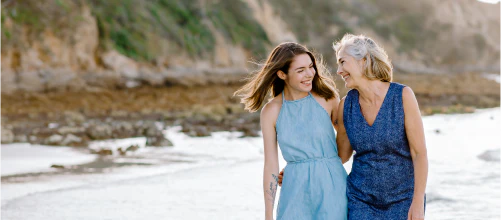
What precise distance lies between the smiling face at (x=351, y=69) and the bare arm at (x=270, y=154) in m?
0.56

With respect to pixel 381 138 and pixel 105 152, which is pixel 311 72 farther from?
pixel 105 152

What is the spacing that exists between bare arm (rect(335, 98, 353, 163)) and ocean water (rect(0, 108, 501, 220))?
2.79 m

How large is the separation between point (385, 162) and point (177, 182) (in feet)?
18.4

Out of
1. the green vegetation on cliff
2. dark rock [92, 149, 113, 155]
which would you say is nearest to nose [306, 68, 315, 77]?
dark rock [92, 149, 113, 155]

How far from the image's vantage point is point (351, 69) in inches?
139

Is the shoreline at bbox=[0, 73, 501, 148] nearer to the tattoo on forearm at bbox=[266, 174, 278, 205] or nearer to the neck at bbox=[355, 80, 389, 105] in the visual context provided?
the tattoo on forearm at bbox=[266, 174, 278, 205]

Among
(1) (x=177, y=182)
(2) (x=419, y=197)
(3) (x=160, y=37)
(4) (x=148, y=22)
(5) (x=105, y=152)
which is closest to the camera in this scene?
(2) (x=419, y=197)

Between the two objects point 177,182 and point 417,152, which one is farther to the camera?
point 177,182

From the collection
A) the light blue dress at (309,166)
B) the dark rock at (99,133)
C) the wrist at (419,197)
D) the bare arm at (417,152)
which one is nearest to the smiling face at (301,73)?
the light blue dress at (309,166)

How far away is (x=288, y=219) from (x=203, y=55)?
88.1 feet

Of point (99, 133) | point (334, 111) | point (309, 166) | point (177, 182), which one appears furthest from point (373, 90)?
point (99, 133)

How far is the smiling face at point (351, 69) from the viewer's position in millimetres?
3523

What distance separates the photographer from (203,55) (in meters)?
30.3

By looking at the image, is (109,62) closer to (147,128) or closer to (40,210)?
(147,128)
